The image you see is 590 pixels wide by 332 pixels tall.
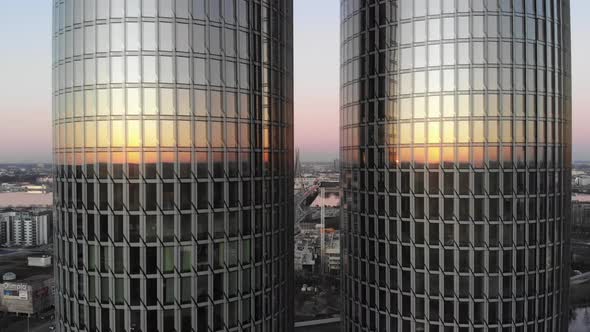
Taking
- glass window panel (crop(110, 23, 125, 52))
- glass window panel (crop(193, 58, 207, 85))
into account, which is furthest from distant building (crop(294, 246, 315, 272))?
glass window panel (crop(110, 23, 125, 52))

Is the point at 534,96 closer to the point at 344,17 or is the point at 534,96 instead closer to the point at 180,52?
the point at 344,17

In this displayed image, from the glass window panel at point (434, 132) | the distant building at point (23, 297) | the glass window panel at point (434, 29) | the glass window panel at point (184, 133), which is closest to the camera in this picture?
the glass window panel at point (184, 133)

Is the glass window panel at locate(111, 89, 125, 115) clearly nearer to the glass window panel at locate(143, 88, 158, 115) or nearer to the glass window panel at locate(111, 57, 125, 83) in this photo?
the glass window panel at locate(111, 57, 125, 83)

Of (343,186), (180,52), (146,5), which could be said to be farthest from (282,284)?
(146,5)

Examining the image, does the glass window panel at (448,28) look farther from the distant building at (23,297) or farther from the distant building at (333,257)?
the distant building at (23,297)

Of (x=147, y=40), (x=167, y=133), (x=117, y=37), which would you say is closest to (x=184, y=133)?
(x=167, y=133)

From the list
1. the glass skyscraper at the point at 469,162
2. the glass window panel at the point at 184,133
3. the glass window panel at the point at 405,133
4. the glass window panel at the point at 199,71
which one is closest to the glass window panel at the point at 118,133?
the glass window panel at the point at 184,133
